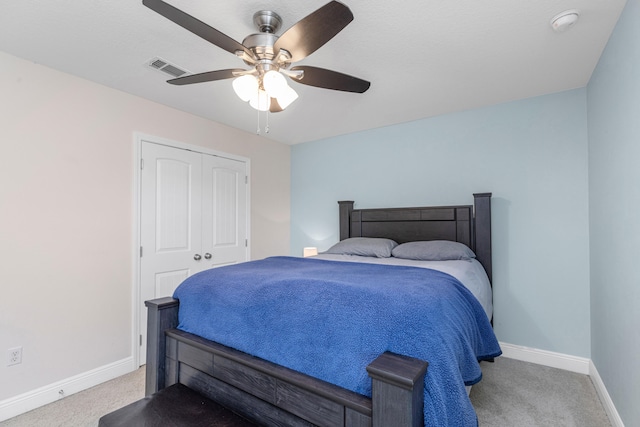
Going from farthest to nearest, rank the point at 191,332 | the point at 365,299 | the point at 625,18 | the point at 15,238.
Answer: the point at 15,238 → the point at 191,332 → the point at 625,18 → the point at 365,299

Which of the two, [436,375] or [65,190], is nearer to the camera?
[436,375]

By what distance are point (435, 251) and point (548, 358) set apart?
52.7 inches

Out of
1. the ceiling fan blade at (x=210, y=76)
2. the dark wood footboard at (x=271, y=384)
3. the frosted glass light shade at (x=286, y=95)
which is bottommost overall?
the dark wood footboard at (x=271, y=384)

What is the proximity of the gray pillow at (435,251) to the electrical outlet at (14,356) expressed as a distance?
2998 mm

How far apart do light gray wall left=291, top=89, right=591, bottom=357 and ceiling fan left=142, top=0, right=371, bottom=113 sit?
1758 mm

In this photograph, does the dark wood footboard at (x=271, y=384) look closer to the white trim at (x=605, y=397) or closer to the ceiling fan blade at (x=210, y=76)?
the ceiling fan blade at (x=210, y=76)

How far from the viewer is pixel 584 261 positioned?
2.64 metres

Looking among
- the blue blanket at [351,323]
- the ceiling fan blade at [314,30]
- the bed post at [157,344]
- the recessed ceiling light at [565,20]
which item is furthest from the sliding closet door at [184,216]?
the recessed ceiling light at [565,20]

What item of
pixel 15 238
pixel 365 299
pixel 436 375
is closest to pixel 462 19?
pixel 365 299

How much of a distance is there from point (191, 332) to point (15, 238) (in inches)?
58.3

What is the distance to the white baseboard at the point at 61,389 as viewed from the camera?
2.07 m

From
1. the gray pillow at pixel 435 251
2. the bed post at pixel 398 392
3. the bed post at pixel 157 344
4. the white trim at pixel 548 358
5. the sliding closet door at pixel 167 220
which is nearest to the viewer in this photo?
the bed post at pixel 398 392

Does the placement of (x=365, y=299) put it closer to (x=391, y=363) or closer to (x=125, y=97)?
(x=391, y=363)

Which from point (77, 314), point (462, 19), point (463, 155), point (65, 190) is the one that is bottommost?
point (77, 314)
